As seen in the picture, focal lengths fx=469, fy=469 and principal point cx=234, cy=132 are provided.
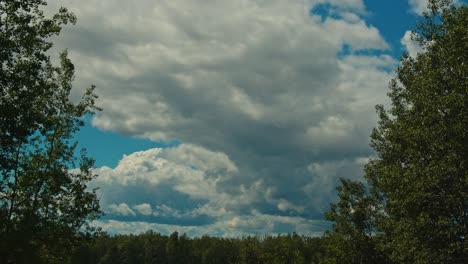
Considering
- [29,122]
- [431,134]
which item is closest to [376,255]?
[431,134]

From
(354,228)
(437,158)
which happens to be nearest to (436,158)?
(437,158)

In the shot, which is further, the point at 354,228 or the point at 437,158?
the point at 354,228

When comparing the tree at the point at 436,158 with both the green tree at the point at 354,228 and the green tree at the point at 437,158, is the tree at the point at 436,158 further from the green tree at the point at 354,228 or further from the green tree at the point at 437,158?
the green tree at the point at 354,228

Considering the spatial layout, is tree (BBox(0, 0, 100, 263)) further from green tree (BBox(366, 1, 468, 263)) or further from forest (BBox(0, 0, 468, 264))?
green tree (BBox(366, 1, 468, 263))

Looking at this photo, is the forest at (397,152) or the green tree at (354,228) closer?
the forest at (397,152)

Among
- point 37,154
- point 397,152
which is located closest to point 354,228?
point 397,152

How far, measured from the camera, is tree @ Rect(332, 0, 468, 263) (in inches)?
1154

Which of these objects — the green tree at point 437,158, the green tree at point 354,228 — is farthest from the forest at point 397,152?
the green tree at point 354,228

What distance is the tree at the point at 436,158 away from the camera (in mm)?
29312

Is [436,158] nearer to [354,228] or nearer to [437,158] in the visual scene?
[437,158]

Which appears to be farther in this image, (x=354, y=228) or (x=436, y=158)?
(x=354, y=228)

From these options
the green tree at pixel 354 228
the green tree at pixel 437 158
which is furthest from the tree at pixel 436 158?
the green tree at pixel 354 228

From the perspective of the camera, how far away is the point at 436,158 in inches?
1195

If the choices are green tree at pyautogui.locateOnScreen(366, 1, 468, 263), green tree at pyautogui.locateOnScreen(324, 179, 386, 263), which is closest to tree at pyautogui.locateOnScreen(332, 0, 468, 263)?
green tree at pyautogui.locateOnScreen(366, 1, 468, 263)
